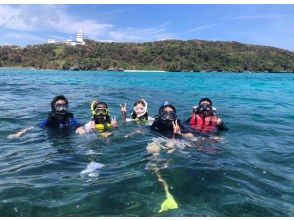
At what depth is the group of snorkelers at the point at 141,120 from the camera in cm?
1186

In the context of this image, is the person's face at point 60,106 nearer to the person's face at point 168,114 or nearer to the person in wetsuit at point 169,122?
the person in wetsuit at point 169,122

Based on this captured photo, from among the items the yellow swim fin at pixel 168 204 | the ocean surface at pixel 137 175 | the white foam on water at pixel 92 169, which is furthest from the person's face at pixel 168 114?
the yellow swim fin at pixel 168 204

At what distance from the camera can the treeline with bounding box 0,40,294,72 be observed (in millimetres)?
143375

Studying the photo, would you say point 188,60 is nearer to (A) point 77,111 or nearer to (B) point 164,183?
(A) point 77,111

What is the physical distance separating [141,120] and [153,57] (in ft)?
477

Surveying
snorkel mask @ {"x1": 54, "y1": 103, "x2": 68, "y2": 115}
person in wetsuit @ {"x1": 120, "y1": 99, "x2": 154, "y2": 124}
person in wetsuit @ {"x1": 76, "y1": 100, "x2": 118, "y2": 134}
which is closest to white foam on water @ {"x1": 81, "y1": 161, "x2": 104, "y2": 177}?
person in wetsuit @ {"x1": 76, "y1": 100, "x2": 118, "y2": 134}

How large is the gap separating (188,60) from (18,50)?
72840mm

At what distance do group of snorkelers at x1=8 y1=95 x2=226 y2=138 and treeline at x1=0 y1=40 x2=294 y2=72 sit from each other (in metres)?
124

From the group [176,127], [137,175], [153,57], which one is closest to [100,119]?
[176,127]

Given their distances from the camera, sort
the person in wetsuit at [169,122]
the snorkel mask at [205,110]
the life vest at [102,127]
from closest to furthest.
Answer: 1. the person in wetsuit at [169,122]
2. the life vest at [102,127]
3. the snorkel mask at [205,110]

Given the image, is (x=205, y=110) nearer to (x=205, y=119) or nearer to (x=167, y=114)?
(x=205, y=119)

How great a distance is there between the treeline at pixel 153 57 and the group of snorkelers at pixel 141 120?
406 ft

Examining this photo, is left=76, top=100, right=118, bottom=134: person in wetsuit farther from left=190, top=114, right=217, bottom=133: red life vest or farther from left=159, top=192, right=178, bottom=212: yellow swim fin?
left=159, top=192, right=178, bottom=212: yellow swim fin

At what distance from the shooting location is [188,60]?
153 metres
